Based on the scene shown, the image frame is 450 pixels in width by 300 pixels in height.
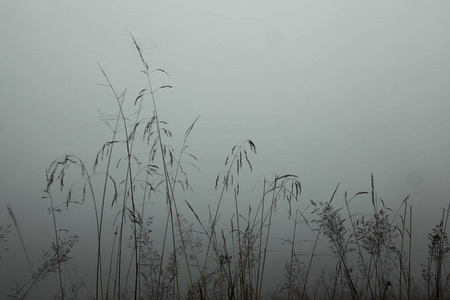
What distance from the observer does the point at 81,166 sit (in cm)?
153

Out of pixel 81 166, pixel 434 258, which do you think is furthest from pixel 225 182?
pixel 434 258

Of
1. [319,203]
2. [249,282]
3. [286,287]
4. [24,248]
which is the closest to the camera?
[24,248]

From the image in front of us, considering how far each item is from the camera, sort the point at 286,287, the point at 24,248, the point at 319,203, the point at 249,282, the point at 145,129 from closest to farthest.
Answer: the point at 24,248, the point at 249,282, the point at 145,129, the point at 319,203, the point at 286,287

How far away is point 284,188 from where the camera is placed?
177cm

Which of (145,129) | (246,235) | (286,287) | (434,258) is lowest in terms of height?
(286,287)

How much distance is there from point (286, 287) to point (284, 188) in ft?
2.24

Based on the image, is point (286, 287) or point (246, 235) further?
point (286, 287)

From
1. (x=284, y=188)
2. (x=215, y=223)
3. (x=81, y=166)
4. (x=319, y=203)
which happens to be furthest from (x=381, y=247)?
(x=81, y=166)

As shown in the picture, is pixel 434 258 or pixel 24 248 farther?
pixel 434 258

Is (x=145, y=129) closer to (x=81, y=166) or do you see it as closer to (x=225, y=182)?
(x=81, y=166)

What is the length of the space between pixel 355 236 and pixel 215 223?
77cm

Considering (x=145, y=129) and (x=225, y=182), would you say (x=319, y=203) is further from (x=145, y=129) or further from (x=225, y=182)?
(x=145, y=129)

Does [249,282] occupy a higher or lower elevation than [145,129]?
lower

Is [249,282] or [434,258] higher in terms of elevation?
[434,258]
